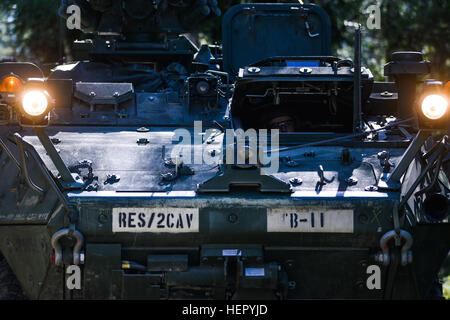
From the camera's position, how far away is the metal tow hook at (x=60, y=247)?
651 centimetres

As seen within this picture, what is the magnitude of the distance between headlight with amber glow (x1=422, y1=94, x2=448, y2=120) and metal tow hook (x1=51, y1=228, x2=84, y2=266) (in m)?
2.72

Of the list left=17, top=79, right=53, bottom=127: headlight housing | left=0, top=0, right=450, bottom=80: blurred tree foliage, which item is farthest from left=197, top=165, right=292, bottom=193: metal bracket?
left=0, top=0, right=450, bottom=80: blurred tree foliage

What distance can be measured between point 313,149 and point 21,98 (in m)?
2.54

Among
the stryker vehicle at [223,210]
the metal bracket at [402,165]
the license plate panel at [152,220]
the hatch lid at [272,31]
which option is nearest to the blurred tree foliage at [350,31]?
the hatch lid at [272,31]

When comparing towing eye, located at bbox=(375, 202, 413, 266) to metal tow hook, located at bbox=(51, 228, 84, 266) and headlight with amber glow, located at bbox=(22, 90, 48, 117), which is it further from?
headlight with amber glow, located at bbox=(22, 90, 48, 117)

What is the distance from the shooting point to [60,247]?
6559 millimetres

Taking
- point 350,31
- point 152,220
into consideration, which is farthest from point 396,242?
point 350,31

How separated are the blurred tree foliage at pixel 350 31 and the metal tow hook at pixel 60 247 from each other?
12.7 m

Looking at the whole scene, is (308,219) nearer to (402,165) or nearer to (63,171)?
(402,165)

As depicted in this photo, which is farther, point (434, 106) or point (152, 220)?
point (152, 220)

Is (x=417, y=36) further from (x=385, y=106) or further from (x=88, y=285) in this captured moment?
(x=88, y=285)

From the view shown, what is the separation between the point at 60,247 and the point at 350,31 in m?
13.4

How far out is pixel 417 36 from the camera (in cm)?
2139
